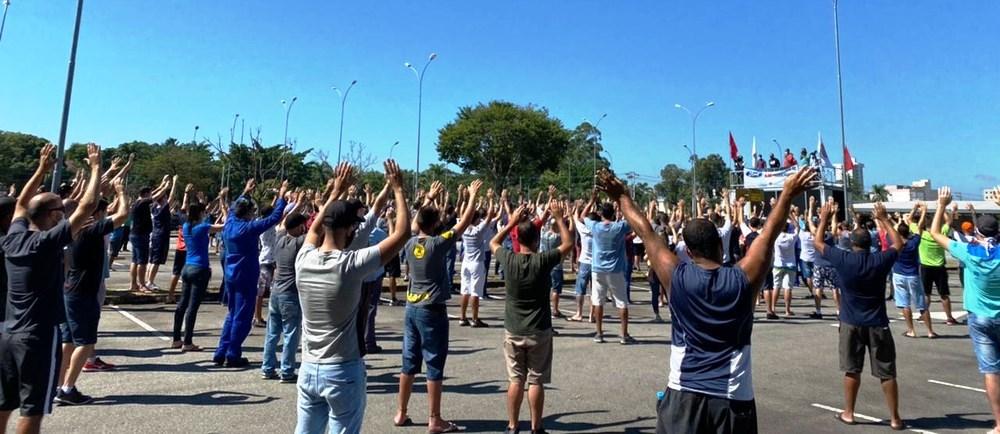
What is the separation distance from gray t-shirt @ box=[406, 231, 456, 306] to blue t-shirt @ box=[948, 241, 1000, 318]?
15.7 feet

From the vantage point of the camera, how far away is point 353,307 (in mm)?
3586

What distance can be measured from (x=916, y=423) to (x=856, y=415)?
0.49 meters

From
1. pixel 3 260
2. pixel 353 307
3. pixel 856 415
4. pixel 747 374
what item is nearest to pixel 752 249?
pixel 747 374

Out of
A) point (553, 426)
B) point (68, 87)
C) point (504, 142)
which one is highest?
point (504, 142)

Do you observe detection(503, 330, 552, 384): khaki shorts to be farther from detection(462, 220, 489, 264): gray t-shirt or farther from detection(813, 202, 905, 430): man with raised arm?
detection(462, 220, 489, 264): gray t-shirt

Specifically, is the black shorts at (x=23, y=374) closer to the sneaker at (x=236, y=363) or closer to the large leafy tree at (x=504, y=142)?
the sneaker at (x=236, y=363)

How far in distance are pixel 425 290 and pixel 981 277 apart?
511cm

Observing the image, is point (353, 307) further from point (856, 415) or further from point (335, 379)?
point (856, 415)

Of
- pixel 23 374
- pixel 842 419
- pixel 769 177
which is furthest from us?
pixel 769 177

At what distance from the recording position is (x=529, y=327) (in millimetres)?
5094

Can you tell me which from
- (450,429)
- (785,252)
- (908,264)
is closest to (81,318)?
(450,429)

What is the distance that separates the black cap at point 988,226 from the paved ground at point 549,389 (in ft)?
5.90

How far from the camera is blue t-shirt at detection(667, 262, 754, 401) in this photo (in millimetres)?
3156

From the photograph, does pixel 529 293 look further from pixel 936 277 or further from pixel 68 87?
pixel 68 87
